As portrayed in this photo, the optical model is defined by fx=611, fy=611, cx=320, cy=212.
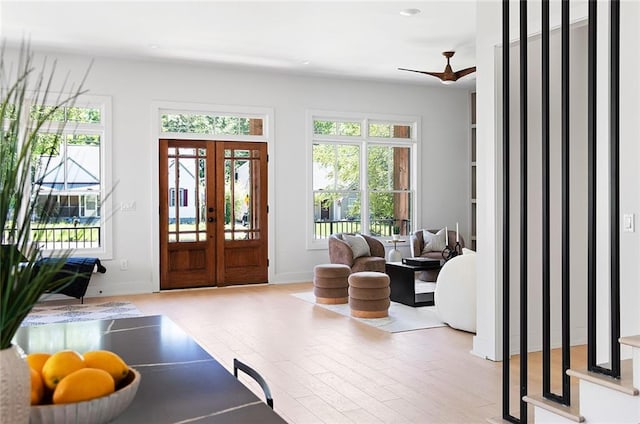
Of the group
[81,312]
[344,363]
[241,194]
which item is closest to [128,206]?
[241,194]

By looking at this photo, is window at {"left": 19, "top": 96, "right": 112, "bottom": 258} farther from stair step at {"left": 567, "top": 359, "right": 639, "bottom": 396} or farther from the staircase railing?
stair step at {"left": 567, "top": 359, "right": 639, "bottom": 396}

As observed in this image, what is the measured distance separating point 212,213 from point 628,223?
19.4ft

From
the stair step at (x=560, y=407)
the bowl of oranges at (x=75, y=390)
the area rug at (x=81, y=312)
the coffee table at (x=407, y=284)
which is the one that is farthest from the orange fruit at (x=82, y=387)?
the coffee table at (x=407, y=284)

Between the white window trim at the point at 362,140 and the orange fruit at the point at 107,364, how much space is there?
7.97m

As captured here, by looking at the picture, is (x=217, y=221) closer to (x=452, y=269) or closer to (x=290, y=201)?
(x=290, y=201)

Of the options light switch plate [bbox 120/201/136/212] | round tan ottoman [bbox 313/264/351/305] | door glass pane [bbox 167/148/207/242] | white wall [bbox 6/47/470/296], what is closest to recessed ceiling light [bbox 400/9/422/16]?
round tan ottoman [bbox 313/264/351/305]

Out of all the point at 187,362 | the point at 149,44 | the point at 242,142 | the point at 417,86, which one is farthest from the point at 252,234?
the point at 187,362

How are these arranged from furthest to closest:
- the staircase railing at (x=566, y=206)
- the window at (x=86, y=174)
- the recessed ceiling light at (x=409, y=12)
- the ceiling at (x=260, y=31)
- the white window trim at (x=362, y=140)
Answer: the white window trim at (x=362, y=140) < the window at (x=86, y=174) < the recessed ceiling light at (x=409, y=12) < the ceiling at (x=260, y=31) < the staircase railing at (x=566, y=206)

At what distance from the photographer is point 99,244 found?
25.6ft

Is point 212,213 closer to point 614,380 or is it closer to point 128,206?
point 128,206

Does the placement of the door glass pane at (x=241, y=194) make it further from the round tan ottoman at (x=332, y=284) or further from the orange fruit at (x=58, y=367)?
the orange fruit at (x=58, y=367)

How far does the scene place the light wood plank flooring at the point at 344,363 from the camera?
3545 millimetres

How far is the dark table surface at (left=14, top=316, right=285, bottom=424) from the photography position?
1199 millimetres

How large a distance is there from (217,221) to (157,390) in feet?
23.7
